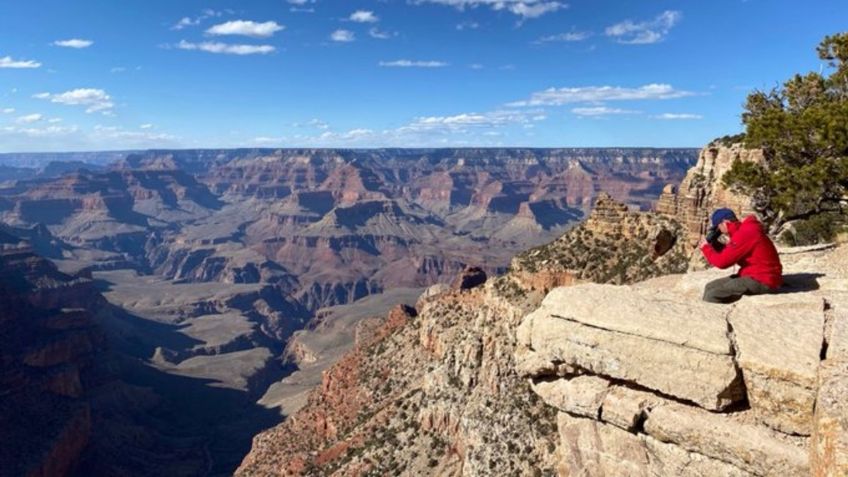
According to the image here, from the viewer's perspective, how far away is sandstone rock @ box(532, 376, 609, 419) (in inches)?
571

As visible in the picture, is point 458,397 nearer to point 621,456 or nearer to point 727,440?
point 621,456

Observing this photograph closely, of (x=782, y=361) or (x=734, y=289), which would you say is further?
(x=734, y=289)

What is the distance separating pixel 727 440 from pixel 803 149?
14.5m

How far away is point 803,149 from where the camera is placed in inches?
883

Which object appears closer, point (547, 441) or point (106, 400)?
point (547, 441)

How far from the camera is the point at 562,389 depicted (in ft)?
50.2

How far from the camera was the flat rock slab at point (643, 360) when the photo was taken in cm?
1255

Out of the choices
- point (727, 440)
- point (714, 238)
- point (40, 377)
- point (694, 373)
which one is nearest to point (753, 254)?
point (714, 238)

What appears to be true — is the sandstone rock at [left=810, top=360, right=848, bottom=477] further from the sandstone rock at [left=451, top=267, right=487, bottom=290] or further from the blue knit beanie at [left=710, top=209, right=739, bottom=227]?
the sandstone rock at [left=451, top=267, right=487, bottom=290]

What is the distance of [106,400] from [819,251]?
134 metres

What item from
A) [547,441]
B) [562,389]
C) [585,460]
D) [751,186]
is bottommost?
[547,441]

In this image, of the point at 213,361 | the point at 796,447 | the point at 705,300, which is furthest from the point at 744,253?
the point at 213,361

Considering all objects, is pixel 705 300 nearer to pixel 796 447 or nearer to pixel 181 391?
pixel 796 447

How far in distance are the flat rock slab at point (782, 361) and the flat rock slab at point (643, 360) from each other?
1.26ft
